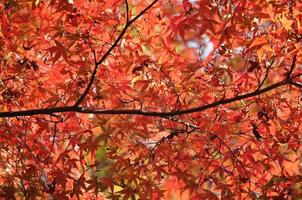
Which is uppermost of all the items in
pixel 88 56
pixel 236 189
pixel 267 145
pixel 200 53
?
pixel 88 56

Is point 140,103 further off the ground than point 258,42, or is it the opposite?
point 140,103

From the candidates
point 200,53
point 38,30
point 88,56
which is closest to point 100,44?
point 88,56

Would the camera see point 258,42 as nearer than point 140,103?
Yes

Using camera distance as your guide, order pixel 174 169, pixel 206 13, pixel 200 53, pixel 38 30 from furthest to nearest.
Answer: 1. pixel 174 169
2. pixel 38 30
3. pixel 200 53
4. pixel 206 13

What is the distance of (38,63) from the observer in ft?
11.7

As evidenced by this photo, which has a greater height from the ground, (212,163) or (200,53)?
(200,53)

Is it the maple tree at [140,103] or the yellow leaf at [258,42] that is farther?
the maple tree at [140,103]

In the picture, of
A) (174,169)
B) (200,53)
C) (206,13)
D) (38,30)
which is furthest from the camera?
(174,169)

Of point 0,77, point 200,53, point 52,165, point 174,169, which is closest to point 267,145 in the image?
point 174,169

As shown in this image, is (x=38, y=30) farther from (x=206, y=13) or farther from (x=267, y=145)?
(x=267, y=145)

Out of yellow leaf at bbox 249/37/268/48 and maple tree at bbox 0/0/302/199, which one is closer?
yellow leaf at bbox 249/37/268/48

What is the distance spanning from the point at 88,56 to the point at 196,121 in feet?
3.32

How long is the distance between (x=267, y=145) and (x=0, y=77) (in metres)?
2.20

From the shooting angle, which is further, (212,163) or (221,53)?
(212,163)
